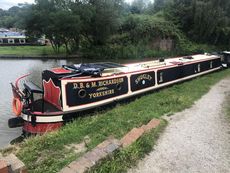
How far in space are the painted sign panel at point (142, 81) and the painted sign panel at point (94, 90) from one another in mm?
381

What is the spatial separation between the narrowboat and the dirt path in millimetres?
2320

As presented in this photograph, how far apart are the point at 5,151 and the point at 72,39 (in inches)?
1050

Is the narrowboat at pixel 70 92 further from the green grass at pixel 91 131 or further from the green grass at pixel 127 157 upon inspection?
the green grass at pixel 127 157

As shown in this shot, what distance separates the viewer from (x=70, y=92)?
263 inches

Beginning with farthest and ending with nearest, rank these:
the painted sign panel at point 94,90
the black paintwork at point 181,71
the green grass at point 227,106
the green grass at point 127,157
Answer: the black paintwork at point 181,71 < the painted sign panel at point 94,90 < the green grass at point 227,106 < the green grass at point 127,157

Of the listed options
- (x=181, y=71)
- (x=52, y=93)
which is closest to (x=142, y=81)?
(x=181, y=71)

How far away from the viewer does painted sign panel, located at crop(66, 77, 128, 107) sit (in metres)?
6.69

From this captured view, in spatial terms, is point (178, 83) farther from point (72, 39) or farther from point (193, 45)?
point (72, 39)

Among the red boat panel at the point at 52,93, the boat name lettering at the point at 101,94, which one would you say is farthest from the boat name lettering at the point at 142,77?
the red boat panel at the point at 52,93

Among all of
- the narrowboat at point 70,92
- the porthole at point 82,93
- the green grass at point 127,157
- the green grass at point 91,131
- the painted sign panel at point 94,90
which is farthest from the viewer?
the porthole at point 82,93

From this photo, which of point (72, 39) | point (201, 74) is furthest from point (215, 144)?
point (72, 39)

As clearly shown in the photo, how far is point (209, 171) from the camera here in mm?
3514

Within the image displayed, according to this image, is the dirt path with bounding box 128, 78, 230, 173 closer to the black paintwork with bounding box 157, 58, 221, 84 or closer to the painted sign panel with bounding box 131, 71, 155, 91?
the painted sign panel with bounding box 131, 71, 155, 91

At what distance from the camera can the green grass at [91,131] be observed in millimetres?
3844
